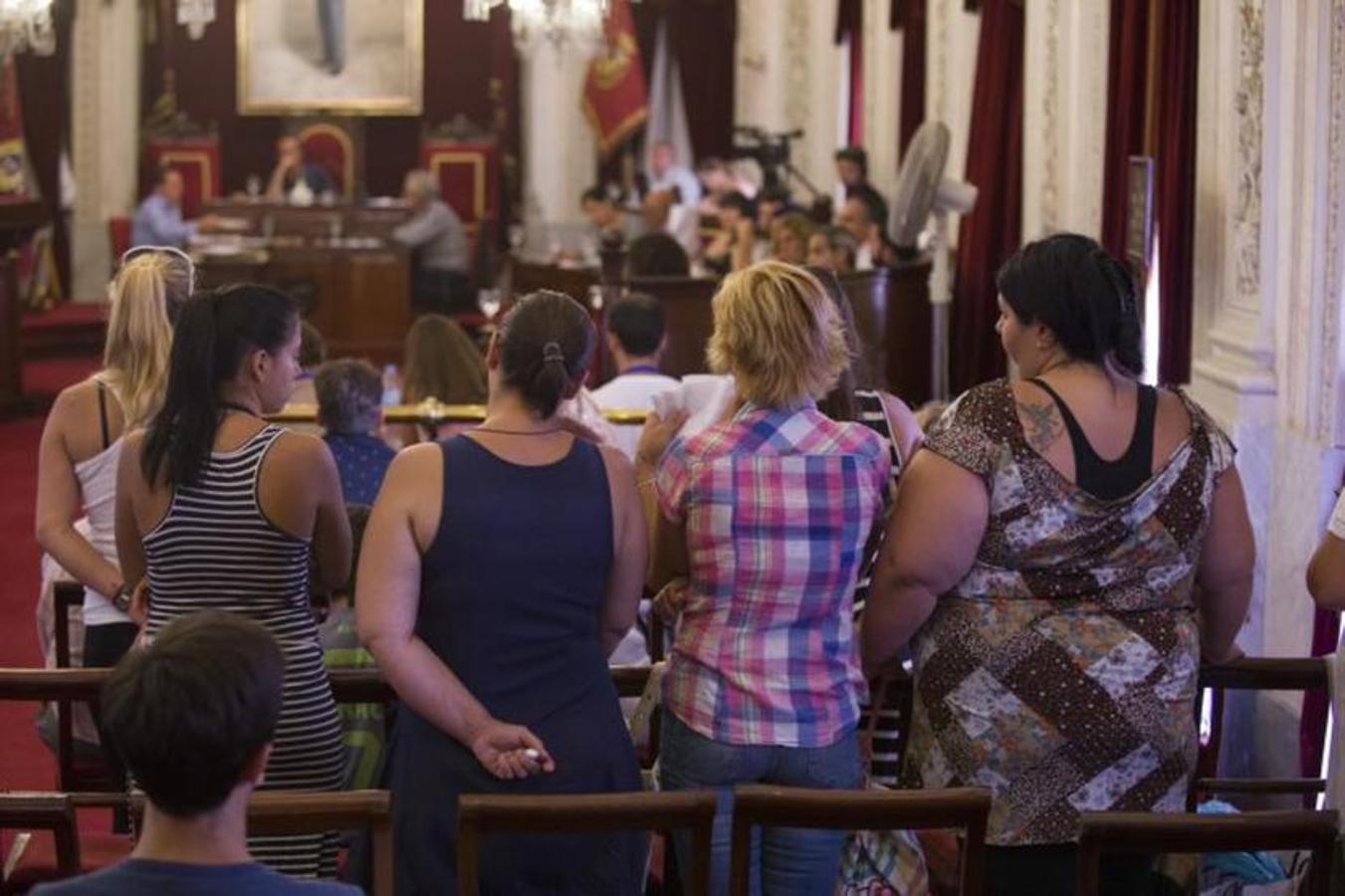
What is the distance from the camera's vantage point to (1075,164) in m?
9.52

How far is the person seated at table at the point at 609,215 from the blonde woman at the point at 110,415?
9315 millimetres

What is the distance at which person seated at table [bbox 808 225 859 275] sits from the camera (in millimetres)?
10625

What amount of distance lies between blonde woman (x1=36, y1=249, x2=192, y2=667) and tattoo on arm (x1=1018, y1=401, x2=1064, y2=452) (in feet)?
6.50

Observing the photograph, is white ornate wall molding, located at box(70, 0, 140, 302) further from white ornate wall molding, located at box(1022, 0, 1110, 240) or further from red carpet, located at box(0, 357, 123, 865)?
white ornate wall molding, located at box(1022, 0, 1110, 240)

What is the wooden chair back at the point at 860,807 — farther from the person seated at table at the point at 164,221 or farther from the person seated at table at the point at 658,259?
the person seated at table at the point at 164,221

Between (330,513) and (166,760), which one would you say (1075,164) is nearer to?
(330,513)

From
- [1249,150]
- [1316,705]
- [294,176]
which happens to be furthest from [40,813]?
[294,176]

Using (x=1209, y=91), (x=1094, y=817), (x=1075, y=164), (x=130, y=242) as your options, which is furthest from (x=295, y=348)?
(x=130, y=242)

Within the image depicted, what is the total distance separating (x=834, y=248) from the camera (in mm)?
10945

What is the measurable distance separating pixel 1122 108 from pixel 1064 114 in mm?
1227

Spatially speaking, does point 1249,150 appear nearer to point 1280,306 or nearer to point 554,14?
point 1280,306

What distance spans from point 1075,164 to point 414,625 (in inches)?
248

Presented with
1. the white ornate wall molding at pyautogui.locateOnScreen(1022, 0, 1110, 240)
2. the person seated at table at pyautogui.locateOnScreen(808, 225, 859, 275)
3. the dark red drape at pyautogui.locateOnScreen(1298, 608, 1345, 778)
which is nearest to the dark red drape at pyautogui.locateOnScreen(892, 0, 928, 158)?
the person seated at table at pyautogui.locateOnScreen(808, 225, 859, 275)

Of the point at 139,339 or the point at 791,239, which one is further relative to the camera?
the point at 791,239
